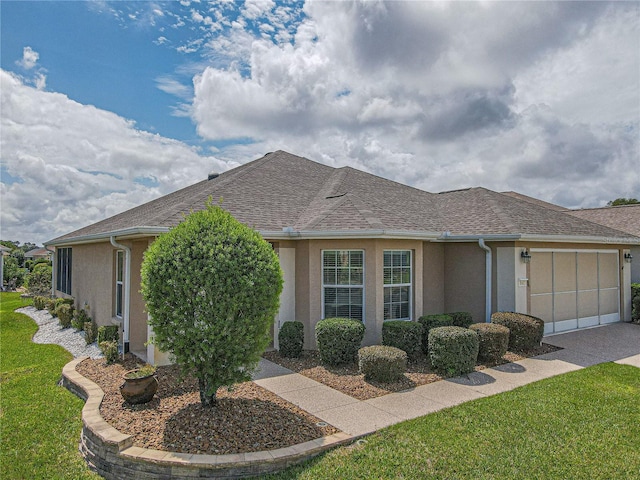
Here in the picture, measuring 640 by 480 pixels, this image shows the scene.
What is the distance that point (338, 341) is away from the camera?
28.3 ft

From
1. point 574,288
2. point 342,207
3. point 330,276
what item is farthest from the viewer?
point 574,288

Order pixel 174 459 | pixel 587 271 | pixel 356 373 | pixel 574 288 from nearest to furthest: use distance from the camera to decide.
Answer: pixel 174 459 < pixel 356 373 < pixel 574 288 < pixel 587 271

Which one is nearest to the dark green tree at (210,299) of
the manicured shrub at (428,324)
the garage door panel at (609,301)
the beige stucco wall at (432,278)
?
the manicured shrub at (428,324)

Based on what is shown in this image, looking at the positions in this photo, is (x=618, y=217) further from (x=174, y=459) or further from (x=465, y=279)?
(x=174, y=459)

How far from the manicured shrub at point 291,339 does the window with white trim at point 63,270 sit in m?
14.1

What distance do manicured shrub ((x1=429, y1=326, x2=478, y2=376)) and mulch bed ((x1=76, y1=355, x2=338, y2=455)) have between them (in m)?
3.65

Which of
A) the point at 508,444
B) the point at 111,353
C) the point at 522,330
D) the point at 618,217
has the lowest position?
the point at 508,444

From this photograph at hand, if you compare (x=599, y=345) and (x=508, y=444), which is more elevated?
(x=508, y=444)

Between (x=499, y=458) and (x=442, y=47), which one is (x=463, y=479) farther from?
(x=442, y=47)

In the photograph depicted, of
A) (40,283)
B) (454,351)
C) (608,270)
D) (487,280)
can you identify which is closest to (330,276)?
(454,351)

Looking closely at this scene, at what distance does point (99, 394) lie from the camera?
6.58 m

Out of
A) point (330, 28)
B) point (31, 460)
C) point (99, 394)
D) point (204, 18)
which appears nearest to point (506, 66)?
point (330, 28)

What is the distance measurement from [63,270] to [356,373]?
18.4 meters

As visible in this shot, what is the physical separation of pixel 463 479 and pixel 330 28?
1135 cm
